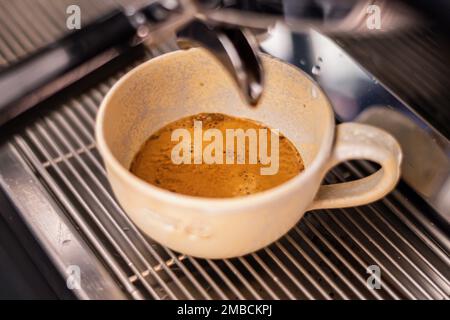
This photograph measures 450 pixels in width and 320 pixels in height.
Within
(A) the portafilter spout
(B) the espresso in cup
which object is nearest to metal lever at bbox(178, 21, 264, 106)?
(A) the portafilter spout

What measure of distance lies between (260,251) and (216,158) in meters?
0.09

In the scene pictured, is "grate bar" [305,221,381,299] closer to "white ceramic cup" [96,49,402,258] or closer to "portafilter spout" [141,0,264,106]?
"white ceramic cup" [96,49,402,258]

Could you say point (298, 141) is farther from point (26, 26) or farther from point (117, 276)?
point (26, 26)

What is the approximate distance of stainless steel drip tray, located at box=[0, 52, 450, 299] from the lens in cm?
48

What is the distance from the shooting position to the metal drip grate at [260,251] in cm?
48

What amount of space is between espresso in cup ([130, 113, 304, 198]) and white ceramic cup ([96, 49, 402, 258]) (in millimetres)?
10

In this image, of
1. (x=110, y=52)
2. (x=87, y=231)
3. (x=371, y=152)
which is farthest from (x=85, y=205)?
(x=371, y=152)

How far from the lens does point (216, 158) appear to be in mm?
515

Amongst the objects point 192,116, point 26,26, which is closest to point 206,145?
point 192,116

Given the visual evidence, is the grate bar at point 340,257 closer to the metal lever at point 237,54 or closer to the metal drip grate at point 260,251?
the metal drip grate at point 260,251

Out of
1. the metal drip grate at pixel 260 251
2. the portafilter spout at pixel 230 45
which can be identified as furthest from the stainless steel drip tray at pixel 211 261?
the portafilter spout at pixel 230 45

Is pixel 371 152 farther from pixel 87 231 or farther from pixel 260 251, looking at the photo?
pixel 87 231

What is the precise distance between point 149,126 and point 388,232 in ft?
0.80

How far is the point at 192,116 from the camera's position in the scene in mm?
562
